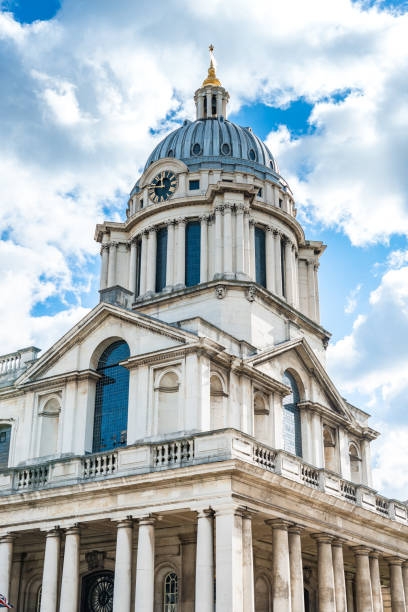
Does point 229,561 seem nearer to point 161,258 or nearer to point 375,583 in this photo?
point 375,583

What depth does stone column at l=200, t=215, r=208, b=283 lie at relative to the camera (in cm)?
4431

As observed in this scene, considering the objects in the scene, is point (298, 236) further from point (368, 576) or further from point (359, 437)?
point (368, 576)

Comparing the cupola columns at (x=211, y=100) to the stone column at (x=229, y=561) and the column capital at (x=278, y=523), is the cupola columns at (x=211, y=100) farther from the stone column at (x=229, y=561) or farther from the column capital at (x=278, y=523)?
the stone column at (x=229, y=561)

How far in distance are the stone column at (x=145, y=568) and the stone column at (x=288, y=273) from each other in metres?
20.6

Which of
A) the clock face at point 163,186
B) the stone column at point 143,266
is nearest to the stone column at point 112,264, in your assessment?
the stone column at point 143,266

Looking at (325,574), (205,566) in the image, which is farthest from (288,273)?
(205,566)

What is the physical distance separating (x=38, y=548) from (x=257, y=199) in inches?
944

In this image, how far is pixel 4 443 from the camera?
127 ft

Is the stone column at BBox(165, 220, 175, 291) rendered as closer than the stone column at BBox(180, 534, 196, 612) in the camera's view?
No

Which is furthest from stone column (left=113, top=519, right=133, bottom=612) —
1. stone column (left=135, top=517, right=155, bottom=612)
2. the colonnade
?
stone column (left=135, top=517, right=155, bottom=612)

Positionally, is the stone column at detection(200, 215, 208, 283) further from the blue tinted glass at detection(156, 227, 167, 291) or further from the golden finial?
the golden finial

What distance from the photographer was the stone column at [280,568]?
28.6 metres

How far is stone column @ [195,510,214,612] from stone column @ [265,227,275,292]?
19.8 m

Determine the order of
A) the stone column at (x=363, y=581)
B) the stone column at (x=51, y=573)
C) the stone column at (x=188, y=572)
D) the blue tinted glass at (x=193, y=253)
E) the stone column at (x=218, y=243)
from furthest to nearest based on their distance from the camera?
the blue tinted glass at (x=193, y=253) < the stone column at (x=218, y=243) < the stone column at (x=363, y=581) < the stone column at (x=188, y=572) < the stone column at (x=51, y=573)
